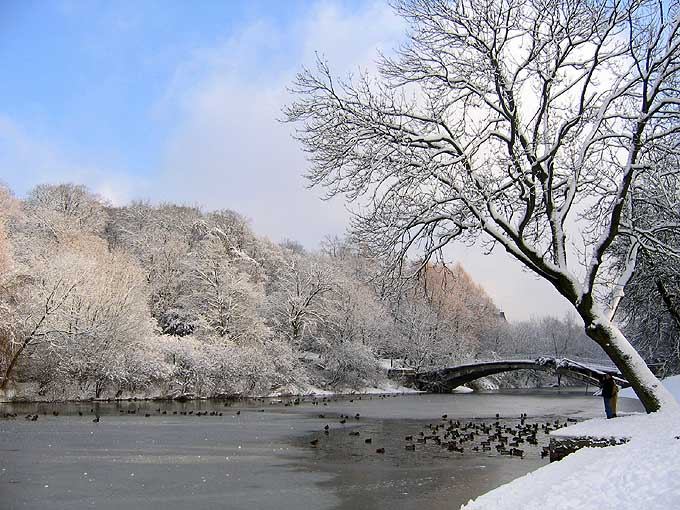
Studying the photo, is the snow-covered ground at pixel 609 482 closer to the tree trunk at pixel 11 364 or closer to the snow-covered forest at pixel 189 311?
the snow-covered forest at pixel 189 311

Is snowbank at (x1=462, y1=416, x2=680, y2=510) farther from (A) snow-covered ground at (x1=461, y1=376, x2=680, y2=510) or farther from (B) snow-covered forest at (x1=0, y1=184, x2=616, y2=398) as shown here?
(B) snow-covered forest at (x1=0, y1=184, x2=616, y2=398)

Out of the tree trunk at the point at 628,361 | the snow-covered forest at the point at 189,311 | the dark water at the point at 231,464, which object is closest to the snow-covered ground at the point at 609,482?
the dark water at the point at 231,464

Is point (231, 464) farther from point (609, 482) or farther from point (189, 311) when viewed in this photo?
point (189, 311)

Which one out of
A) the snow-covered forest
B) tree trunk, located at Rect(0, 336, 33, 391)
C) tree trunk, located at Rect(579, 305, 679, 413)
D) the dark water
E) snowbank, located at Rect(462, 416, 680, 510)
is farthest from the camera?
the snow-covered forest

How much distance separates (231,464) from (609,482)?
10016mm

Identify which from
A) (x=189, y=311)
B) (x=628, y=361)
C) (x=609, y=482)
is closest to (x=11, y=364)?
(x=189, y=311)

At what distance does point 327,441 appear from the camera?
2103 centimetres

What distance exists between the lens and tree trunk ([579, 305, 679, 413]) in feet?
48.2

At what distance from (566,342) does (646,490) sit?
83.8m

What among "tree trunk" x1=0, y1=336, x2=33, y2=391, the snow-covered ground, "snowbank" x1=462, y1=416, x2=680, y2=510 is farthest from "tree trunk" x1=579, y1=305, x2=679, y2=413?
"tree trunk" x1=0, y1=336, x2=33, y2=391

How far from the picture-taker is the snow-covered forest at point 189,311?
3597 centimetres

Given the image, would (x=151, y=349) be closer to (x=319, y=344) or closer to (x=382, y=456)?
(x=319, y=344)

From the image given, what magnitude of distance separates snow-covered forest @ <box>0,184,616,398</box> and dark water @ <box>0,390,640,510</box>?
464cm

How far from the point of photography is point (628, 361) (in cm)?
1477
